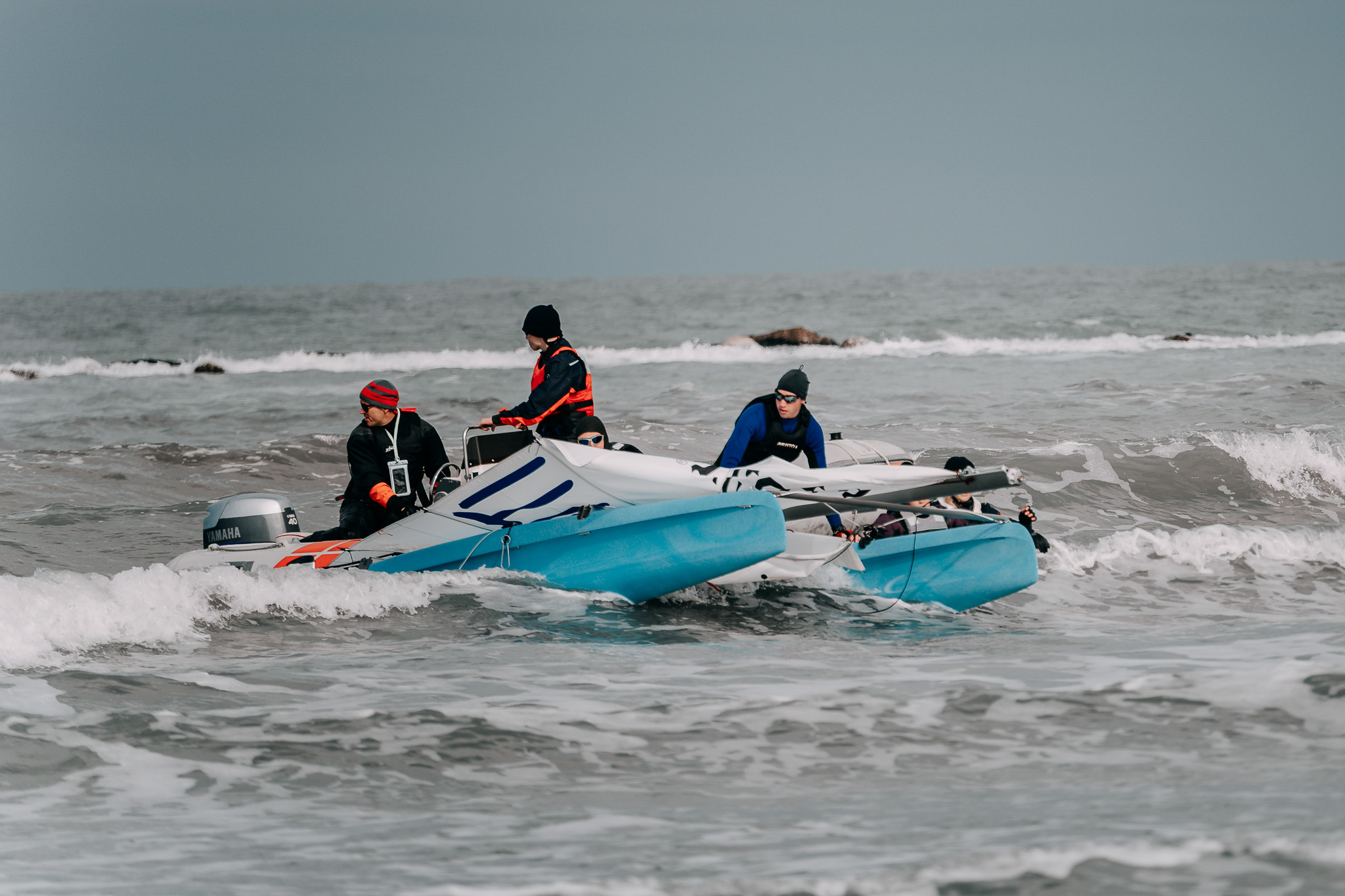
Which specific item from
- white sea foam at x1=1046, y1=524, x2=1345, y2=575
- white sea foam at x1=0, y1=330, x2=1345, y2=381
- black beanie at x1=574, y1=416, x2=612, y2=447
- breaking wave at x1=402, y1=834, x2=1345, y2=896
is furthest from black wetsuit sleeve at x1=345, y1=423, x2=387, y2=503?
white sea foam at x1=0, y1=330, x2=1345, y2=381

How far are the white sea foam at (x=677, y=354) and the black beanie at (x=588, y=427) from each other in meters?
21.6

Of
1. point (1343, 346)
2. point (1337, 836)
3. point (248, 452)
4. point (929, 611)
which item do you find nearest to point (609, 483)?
point (929, 611)

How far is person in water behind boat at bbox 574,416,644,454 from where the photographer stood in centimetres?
722

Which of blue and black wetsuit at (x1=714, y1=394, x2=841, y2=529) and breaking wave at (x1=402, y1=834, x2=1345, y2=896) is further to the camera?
blue and black wetsuit at (x1=714, y1=394, x2=841, y2=529)

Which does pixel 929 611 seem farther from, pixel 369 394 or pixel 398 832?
pixel 398 832

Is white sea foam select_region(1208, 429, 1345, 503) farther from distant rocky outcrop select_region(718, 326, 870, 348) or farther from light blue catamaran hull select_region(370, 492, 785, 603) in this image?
distant rocky outcrop select_region(718, 326, 870, 348)

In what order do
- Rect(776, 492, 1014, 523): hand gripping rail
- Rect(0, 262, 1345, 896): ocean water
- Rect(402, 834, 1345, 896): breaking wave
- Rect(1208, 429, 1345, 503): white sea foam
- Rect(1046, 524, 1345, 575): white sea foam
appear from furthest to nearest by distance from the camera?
Rect(1208, 429, 1345, 503): white sea foam → Rect(1046, 524, 1345, 575): white sea foam → Rect(776, 492, 1014, 523): hand gripping rail → Rect(0, 262, 1345, 896): ocean water → Rect(402, 834, 1345, 896): breaking wave

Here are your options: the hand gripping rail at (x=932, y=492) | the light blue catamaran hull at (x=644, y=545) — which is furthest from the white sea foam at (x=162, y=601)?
the hand gripping rail at (x=932, y=492)

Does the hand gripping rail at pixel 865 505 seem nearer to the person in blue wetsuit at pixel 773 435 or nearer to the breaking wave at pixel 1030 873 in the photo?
the person in blue wetsuit at pixel 773 435

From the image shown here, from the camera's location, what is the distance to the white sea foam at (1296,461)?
1214 centimetres

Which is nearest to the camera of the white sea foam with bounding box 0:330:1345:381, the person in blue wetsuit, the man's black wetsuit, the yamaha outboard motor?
the man's black wetsuit

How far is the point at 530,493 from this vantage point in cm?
673

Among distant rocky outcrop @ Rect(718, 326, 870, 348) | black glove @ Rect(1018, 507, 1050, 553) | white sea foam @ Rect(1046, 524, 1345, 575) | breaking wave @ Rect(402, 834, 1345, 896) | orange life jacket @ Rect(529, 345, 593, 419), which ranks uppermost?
distant rocky outcrop @ Rect(718, 326, 870, 348)

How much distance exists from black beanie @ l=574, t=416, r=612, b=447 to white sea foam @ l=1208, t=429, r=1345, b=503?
8.13m
